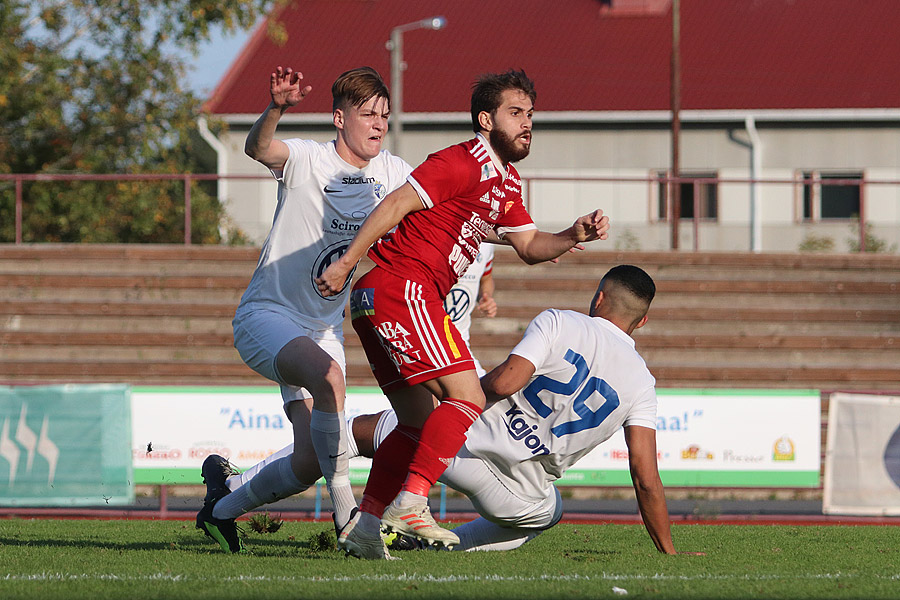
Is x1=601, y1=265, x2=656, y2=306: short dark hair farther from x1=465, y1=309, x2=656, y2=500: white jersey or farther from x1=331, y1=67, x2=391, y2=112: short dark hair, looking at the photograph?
x1=331, y1=67, x2=391, y2=112: short dark hair

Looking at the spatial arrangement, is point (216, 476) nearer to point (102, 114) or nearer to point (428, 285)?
point (428, 285)

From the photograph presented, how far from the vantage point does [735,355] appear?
1518 centimetres

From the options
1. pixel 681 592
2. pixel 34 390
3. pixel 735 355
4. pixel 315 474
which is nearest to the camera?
pixel 681 592

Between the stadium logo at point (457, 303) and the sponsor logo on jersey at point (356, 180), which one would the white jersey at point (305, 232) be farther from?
the stadium logo at point (457, 303)

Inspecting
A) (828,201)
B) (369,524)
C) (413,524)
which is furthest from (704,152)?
(413,524)

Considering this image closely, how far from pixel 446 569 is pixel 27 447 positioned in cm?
574

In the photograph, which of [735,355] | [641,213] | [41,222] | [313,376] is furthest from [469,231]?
[41,222]

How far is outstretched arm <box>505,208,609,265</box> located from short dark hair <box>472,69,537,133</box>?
59 cm

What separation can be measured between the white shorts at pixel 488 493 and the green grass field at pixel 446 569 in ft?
0.70

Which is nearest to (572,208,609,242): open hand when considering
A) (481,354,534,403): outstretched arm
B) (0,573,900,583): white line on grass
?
(481,354,534,403): outstretched arm

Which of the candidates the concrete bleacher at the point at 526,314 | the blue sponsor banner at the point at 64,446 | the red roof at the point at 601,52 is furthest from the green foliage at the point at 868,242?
the blue sponsor banner at the point at 64,446

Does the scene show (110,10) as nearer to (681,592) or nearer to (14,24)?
(14,24)

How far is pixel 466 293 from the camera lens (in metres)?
8.93

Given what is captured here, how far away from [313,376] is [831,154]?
22294mm
